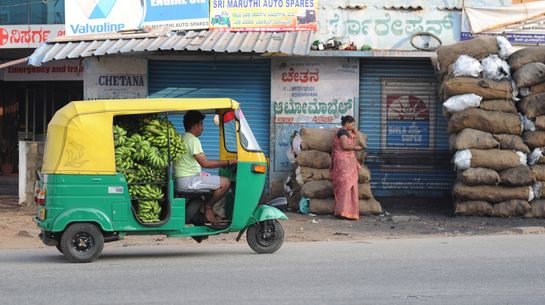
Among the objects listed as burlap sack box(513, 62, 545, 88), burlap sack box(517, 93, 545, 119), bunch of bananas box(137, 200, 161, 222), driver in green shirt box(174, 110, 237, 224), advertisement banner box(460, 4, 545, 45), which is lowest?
bunch of bananas box(137, 200, 161, 222)

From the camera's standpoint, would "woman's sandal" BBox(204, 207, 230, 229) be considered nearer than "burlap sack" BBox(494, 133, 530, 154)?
Yes

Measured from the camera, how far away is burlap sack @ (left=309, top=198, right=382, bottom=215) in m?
14.4

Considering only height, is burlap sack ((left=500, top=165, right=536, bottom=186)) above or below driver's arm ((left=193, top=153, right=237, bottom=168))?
below

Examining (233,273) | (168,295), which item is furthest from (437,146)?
(168,295)

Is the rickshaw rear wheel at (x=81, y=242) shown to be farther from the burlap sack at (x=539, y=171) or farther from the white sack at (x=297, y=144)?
the burlap sack at (x=539, y=171)

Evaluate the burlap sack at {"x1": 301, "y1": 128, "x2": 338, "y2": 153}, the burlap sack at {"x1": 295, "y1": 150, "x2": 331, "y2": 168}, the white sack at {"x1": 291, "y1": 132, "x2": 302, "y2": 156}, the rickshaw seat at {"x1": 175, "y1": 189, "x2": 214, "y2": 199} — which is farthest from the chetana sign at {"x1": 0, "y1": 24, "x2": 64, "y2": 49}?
the rickshaw seat at {"x1": 175, "y1": 189, "x2": 214, "y2": 199}

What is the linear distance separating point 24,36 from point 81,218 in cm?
1082

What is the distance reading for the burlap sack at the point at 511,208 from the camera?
44.4 feet

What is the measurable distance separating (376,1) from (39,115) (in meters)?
10.5

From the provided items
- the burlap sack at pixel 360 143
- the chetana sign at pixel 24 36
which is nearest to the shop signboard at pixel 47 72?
the chetana sign at pixel 24 36

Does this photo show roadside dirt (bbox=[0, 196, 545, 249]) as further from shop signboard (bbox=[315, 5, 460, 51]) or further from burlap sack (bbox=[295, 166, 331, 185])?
shop signboard (bbox=[315, 5, 460, 51])

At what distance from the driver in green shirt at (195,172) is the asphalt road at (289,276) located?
28.4 inches

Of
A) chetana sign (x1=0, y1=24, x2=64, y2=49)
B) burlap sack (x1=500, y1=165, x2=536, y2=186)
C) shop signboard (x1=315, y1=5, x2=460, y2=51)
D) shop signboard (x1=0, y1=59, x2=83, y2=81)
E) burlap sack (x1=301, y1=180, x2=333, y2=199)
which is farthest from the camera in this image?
shop signboard (x1=0, y1=59, x2=83, y2=81)

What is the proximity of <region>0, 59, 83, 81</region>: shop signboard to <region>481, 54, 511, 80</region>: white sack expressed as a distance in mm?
10206
